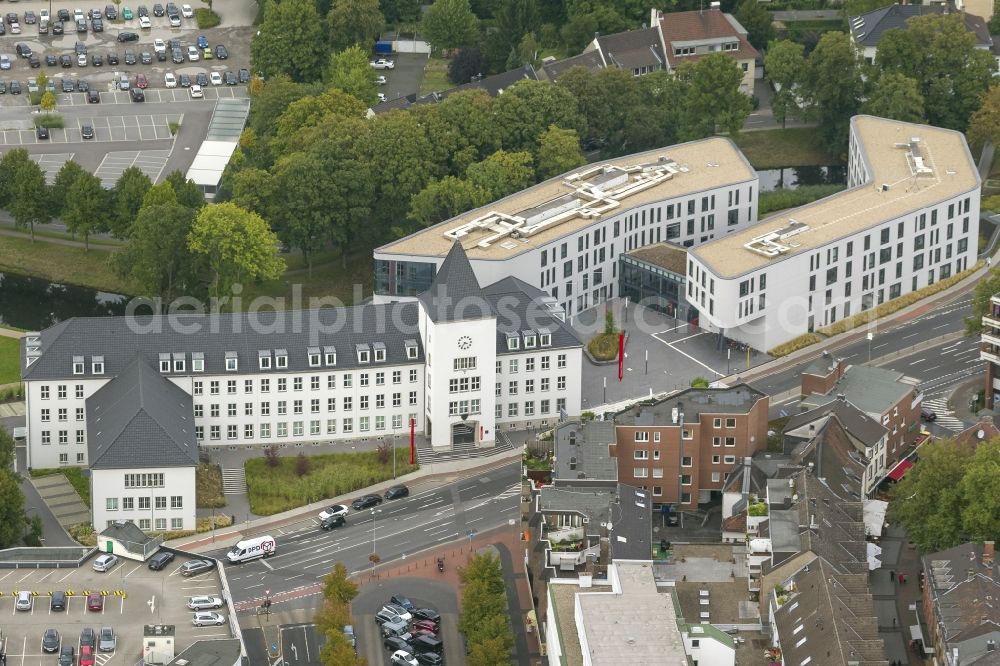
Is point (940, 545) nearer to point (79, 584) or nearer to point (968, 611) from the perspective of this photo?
point (968, 611)

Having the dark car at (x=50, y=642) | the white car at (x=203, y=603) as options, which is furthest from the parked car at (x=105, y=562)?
the dark car at (x=50, y=642)

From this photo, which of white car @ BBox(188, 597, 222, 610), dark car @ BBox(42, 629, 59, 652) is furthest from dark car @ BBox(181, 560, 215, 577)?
dark car @ BBox(42, 629, 59, 652)

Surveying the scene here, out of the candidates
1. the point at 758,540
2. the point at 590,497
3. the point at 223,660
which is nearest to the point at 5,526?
the point at 223,660

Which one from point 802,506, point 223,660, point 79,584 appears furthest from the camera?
point 802,506

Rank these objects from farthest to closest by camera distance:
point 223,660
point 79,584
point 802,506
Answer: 1. point 802,506
2. point 79,584
3. point 223,660

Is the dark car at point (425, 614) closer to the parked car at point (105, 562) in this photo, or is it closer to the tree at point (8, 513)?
the parked car at point (105, 562)

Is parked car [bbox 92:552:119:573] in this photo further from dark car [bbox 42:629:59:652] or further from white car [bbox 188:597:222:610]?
dark car [bbox 42:629:59:652]
